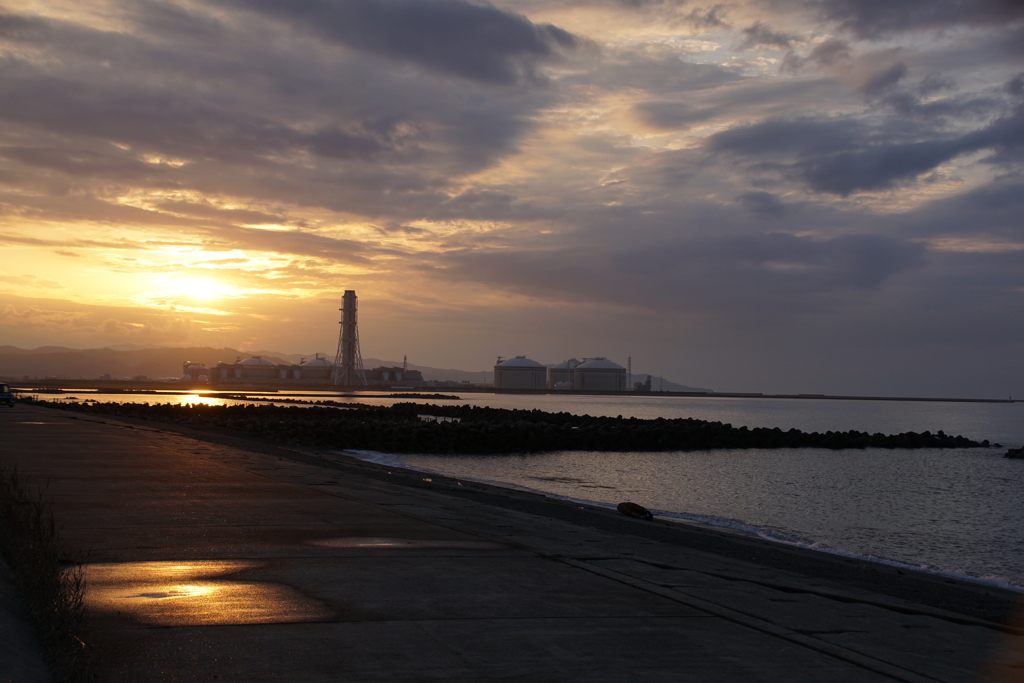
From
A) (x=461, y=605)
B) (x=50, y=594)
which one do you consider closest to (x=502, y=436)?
(x=461, y=605)

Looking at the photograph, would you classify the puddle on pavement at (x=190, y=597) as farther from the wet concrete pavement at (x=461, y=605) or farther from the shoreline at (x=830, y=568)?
the shoreline at (x=830, y=568)

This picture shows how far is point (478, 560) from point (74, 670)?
448 cm

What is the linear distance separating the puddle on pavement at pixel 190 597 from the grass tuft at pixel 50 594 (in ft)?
0.84

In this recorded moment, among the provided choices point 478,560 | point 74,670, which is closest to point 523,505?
point 478,560

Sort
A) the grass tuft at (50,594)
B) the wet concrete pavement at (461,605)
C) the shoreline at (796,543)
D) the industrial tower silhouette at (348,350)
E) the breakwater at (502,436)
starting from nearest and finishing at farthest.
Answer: the grass tuft at (50,594)
the wet concrete pavement at (461,605)
the shoreline at (796,543)
the breakwater at (502,436)
the industrial tower silhouette at (348,350)

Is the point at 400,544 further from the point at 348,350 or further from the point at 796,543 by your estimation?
the point at 348,350

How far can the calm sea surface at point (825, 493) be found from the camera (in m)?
15.3

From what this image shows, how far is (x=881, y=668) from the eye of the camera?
17.1 feet

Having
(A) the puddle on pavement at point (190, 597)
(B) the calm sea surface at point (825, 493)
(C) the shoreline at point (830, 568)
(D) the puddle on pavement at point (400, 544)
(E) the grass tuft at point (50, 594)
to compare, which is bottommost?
(B) the calm sea surface at point (825, 493)

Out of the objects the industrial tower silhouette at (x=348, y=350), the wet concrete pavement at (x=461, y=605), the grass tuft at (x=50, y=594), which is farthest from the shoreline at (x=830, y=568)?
the industrial tower silhouette at (x=348, y=350)

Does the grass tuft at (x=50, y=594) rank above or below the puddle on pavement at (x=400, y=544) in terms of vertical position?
above

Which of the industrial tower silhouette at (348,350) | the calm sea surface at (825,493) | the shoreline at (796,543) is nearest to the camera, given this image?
the shoreline at (796,543)

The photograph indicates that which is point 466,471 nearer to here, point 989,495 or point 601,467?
point 601,467

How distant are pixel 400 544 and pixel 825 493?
19282 mm
